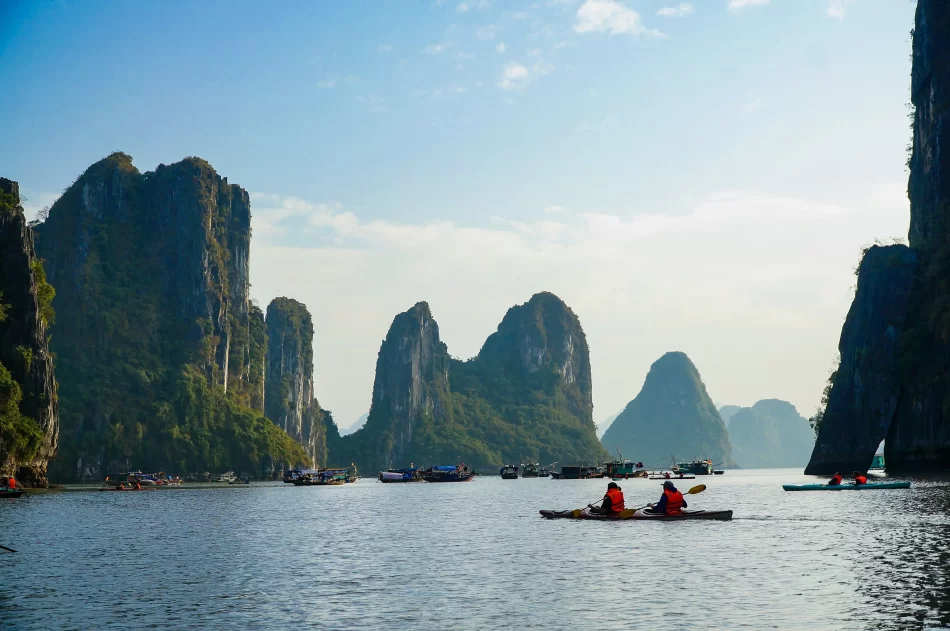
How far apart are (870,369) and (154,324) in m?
108

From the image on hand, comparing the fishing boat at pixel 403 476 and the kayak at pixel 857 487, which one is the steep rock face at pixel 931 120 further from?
the fishing boat at pixel 403 476

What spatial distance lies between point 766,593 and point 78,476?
11474 cm

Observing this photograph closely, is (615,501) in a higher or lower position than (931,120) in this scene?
lower

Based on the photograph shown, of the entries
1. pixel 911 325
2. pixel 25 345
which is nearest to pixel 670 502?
pixel 911 325

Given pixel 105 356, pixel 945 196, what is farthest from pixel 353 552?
pixel 105 356

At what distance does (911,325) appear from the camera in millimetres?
81125

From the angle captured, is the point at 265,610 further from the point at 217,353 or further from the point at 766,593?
the point at 217,353

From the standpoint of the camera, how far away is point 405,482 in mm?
145250

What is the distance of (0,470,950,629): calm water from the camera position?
16984 millimetres

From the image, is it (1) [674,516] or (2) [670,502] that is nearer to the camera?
(1) [674,516]

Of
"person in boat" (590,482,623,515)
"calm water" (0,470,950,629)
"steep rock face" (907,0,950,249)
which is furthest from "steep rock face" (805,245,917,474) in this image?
"person in boat" (590,482,623,515)

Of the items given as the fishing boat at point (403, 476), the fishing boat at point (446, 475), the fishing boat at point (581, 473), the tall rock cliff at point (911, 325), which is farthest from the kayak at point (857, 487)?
the fishing boat at point (403, 476)

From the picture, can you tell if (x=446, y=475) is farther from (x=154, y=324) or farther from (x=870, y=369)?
(x=870, y=369)

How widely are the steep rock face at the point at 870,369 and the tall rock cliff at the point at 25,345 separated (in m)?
70.8
